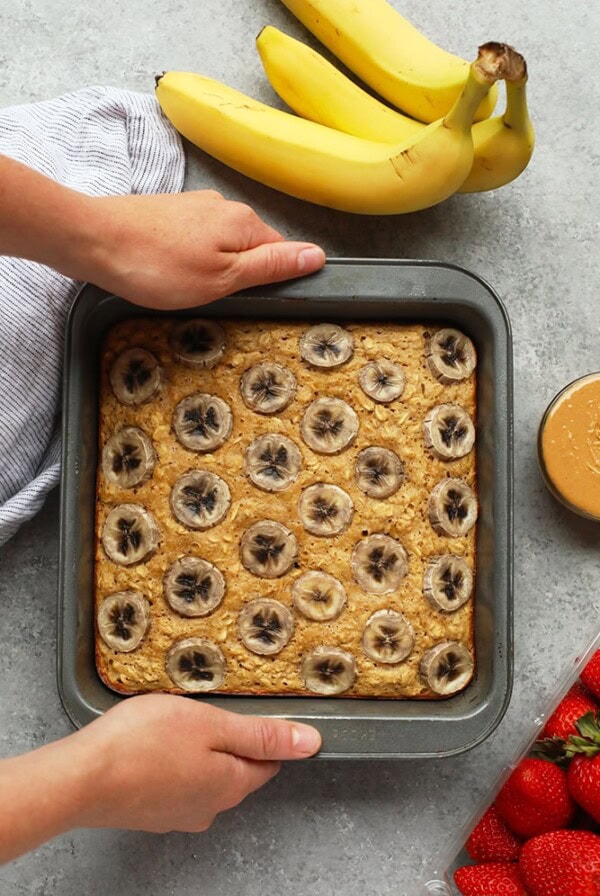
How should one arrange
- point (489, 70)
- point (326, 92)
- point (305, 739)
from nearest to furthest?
point (489, 70) < point (305, 739) < point (326, 92)

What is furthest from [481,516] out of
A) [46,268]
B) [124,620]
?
[46,268]

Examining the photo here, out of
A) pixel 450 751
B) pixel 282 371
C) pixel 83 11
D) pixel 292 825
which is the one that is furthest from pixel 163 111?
pixel 292 825

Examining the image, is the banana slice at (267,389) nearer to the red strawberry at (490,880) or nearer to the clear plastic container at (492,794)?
the clear plastic container at (492,794)

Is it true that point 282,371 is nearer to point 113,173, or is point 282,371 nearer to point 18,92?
point 113,173

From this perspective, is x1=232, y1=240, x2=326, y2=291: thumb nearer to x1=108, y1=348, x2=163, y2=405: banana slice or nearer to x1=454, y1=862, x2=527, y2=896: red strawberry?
x1=108, y1=348, x2=163, y2=405: banana slice

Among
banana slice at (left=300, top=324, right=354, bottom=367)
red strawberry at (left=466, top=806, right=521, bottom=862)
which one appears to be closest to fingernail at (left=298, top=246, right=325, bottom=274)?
banana slice at (left=300, top=324, right=354, bottom=367)

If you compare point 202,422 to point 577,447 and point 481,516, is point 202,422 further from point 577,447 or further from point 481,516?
point 577,447
